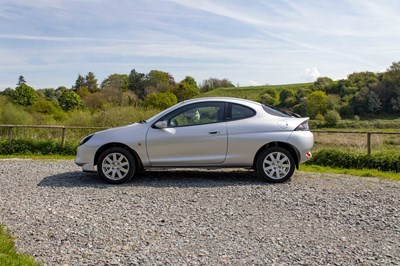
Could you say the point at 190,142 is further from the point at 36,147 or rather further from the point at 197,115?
the point at 36,147

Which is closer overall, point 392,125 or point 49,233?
point 49,233

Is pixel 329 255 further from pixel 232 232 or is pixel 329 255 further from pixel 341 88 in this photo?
pixel 341 88

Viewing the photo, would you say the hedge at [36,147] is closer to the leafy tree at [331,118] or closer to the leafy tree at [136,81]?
the leafy tree at [331,118]

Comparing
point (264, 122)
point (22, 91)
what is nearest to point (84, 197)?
point (264, 122)

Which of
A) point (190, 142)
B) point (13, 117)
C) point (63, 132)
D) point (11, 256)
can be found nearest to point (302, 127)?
point (190, 142)

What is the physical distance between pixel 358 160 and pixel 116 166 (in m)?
6.58

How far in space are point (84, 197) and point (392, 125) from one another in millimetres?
35765

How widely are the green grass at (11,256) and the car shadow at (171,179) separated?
3103mm

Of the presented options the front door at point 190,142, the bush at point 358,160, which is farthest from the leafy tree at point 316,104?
the front door at point 190,142

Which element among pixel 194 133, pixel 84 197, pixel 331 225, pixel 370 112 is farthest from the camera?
pixel 370 112

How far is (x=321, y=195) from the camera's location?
674 cm

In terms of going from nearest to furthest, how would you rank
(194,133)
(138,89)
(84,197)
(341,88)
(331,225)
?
(331,225)
(84,197)
(194,133)
(341,88)
(138,89)

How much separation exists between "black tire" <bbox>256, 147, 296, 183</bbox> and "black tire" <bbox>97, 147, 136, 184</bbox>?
8.04 ft

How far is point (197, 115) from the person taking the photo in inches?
304
